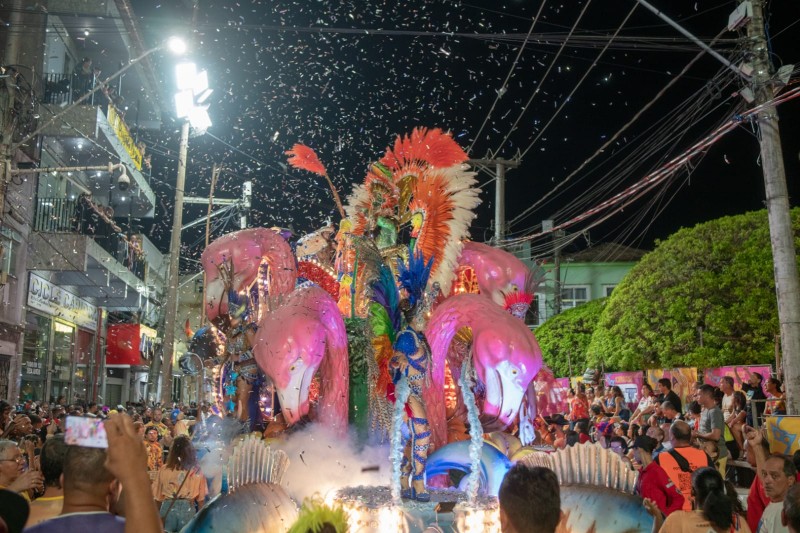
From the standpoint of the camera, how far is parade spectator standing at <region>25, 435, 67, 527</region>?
3.22 metres

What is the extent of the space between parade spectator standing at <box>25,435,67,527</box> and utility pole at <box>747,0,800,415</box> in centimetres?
916

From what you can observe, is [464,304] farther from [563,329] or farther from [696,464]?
[563,329]

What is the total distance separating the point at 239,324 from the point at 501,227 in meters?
13.4

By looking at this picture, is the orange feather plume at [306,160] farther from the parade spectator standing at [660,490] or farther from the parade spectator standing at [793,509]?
the parade spectator standing at [793,509]

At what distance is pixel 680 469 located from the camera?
5410 mm

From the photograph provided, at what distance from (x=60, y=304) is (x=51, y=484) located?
790 inches

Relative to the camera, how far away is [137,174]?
85.7 feet

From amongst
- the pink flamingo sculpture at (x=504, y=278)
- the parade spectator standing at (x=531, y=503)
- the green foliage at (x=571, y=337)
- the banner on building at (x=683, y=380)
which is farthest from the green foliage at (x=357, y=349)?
the green foliage at (x=571, y=337)

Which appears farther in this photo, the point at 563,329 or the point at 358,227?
the point at 563,329

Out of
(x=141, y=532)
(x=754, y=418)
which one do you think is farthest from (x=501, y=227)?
(x=141, y=532)

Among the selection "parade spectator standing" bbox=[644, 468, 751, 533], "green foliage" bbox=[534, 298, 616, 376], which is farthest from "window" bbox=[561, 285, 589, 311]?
"parade spectator standing" bbox=[644, 468, 751, 533]

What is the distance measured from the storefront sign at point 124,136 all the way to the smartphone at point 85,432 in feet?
67.4

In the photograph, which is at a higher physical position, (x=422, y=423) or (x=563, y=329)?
(x=563, y=329)

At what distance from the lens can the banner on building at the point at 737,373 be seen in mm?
14766
